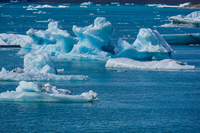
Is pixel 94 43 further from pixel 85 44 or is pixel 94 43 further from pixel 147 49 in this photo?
pixel 147 49

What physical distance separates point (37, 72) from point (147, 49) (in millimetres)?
7517

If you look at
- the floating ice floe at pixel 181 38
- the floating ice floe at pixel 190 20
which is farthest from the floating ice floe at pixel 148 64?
the floating ice floe at pixel 190 20

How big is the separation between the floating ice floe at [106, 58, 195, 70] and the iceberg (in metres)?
1.15

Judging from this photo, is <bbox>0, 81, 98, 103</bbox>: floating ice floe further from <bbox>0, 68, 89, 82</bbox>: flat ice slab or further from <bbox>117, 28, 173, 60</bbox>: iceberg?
<bbox>117, 28, 173, 60</bbox>: iceberg

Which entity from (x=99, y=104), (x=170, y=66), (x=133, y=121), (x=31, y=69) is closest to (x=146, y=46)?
(x=170, y=66)

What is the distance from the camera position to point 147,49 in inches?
1104

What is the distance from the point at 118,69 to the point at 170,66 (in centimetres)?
244

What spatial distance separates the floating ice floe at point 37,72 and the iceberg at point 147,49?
16.2 ft

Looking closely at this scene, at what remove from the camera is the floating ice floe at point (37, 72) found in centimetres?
2219

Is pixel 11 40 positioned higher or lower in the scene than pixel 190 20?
lower

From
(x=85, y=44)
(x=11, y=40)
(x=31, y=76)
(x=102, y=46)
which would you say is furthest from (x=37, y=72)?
(x=11, y=40)

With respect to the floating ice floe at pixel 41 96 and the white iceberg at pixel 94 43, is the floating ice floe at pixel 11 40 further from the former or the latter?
the floating ice floe at pixel 41 96

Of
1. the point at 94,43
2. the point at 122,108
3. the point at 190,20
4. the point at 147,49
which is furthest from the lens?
the point at 190,20

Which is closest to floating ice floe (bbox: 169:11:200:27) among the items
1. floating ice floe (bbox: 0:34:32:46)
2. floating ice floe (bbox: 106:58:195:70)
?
floating ice floe (bbox: 0:34:32:46)
